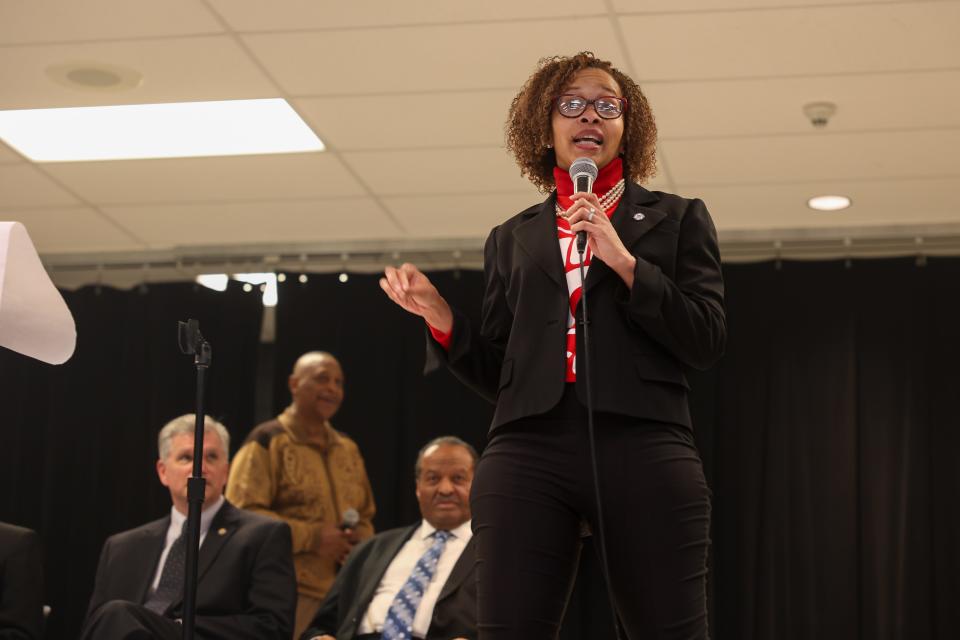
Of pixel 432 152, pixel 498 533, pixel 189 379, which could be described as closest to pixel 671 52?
pixel 432 152

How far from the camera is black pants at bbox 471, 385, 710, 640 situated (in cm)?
161

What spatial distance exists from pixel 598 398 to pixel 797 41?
2.61 meters

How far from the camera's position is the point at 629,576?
163 cm

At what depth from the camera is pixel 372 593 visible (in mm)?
4012

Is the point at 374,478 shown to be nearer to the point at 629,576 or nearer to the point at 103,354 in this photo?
the point at 103,354

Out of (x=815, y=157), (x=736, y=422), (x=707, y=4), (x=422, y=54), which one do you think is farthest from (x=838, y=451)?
(x=422, y=54)

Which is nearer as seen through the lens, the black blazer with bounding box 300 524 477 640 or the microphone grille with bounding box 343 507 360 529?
the black blazer with bounding box 300 524 477 640

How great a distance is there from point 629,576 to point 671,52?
2.71 m

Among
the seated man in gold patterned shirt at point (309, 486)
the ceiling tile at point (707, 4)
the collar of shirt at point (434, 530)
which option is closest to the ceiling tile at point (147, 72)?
the ceiling tile at point (707, 4)

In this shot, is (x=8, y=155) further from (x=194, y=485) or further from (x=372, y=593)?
(x=194, y=485)

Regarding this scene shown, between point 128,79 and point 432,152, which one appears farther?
point 432,152

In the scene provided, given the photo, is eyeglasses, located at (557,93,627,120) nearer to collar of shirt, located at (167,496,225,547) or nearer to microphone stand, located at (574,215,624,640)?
microphone stand, located at (574,215,624,640)

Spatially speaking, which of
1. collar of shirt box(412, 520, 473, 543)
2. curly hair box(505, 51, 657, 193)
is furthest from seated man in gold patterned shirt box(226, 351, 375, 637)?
curly hair box(505, 51, 657, 193)

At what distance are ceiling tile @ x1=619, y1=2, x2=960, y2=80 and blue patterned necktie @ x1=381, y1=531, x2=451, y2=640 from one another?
1.75 meters
